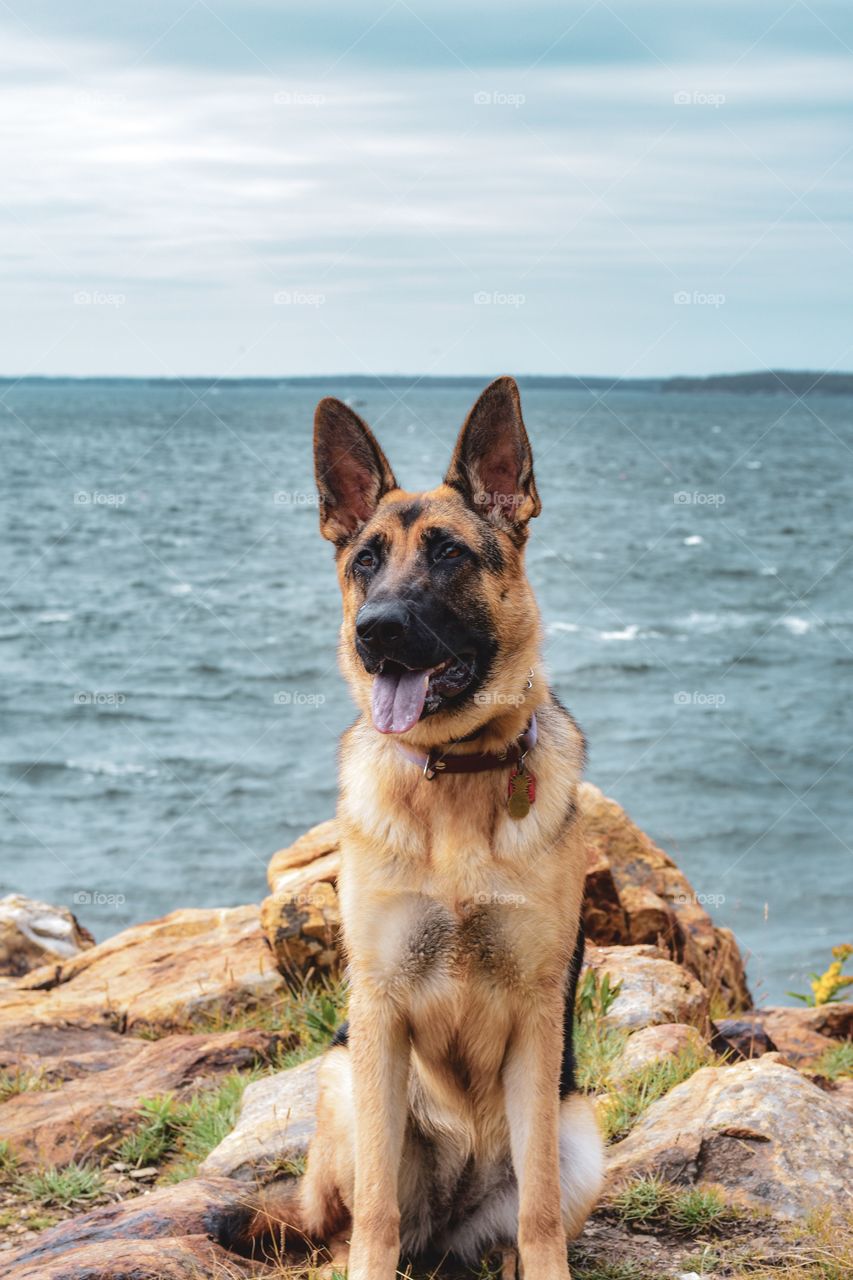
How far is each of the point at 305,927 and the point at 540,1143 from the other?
3498mm

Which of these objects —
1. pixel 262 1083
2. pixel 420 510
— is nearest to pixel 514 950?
pixel 420 510

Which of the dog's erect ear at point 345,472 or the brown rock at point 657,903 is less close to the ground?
the dog's erect ear at point 345,472

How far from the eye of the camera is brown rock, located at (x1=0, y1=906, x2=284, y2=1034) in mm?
8016

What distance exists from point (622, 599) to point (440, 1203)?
33265 millimetres

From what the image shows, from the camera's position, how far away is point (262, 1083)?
6.38m

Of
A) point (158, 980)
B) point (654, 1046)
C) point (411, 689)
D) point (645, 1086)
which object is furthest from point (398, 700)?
point (158, 980)

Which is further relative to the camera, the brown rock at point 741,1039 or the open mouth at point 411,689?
the brown rock at point 741,1039

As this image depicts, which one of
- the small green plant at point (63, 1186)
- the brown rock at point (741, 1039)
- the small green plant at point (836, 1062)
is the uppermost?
the brown rock at point (741, 1039)

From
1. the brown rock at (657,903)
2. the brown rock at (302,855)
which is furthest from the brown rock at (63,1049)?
the brown rock at (657,903)

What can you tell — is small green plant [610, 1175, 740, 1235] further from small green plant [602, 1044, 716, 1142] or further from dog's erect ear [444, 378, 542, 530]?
dog's erect ear [444, 378, 542, 530]

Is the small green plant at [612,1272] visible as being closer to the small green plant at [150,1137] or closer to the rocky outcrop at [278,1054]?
the rocky outcrop at [278,1054]

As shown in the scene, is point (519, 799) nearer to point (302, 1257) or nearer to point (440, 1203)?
point (440, 1203)

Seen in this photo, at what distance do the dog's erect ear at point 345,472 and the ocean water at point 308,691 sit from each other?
909 millimetres

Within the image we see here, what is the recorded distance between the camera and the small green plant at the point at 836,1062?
754 cm
